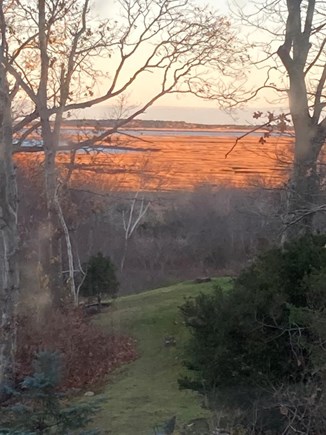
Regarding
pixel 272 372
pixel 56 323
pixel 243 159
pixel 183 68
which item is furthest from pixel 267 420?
pixel 243 159

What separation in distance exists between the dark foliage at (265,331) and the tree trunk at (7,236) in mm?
5304

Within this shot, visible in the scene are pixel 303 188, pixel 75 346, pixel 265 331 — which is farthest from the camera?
pixel 75 346

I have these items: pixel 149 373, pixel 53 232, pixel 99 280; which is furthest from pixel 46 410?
pixel 99 280

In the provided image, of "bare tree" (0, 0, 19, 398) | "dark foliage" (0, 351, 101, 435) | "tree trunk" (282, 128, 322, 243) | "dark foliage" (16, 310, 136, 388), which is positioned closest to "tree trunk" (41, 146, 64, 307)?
"dark foliage" (16, 310, 136, 388)

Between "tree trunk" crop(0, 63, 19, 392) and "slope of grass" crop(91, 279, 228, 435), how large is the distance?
1.79 m

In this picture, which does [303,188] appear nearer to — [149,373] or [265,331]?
[149,373]

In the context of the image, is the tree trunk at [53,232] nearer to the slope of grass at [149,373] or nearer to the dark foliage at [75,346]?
the slope of grass at [149,373]

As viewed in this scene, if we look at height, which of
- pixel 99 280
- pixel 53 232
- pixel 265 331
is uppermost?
pixel 265 331

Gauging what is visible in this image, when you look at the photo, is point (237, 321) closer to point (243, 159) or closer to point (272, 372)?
point (272, 372)

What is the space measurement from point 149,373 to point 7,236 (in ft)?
10.5

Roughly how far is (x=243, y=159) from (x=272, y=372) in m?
55.5

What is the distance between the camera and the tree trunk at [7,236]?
11.4 metres

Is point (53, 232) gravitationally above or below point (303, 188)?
below

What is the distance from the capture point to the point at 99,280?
18031mm
